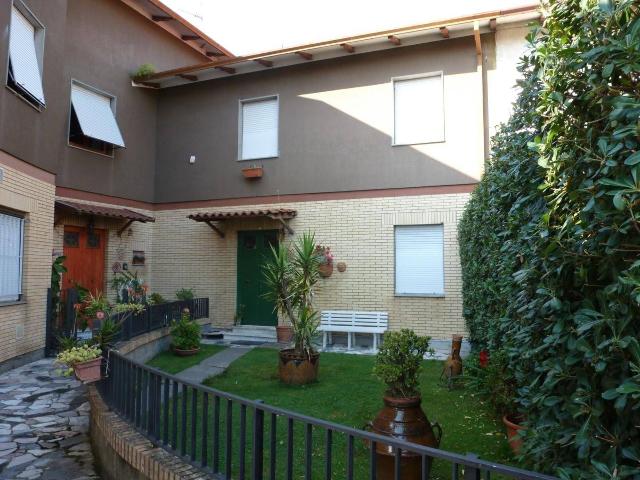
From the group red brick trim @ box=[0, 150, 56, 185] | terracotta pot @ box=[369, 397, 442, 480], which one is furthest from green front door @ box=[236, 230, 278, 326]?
terracotta pot @ box=[369, 397, 442, 480]

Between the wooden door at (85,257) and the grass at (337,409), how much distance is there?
5.02 meters

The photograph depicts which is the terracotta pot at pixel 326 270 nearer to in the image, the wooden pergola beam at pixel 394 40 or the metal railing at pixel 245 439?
the wooden pergola beam at pixel 394 40

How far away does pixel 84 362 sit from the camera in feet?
16.9

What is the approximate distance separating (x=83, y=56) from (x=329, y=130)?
5.84 m

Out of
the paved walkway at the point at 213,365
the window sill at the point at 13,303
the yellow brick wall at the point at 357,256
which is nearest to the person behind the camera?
the paved walkway at the point at 213,365

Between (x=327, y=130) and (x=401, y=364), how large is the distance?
8218 mm

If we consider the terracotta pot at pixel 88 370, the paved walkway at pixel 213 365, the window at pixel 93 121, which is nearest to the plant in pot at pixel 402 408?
the terracotta pot at pixel 88 370

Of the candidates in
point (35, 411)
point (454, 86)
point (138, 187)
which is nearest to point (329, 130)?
point (454, 86)

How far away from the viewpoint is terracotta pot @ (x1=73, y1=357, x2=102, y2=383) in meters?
5.11

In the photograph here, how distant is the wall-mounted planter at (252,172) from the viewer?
1212cm

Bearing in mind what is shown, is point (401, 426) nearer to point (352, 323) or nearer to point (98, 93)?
point (352, 323)

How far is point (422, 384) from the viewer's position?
7.09 m

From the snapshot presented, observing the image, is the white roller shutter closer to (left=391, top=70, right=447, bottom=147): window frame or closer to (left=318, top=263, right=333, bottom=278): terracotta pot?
(left=318, top=263, right=333, bottom=278): terracotta pot

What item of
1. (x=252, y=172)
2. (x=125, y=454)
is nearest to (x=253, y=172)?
(x=252, y=172)
